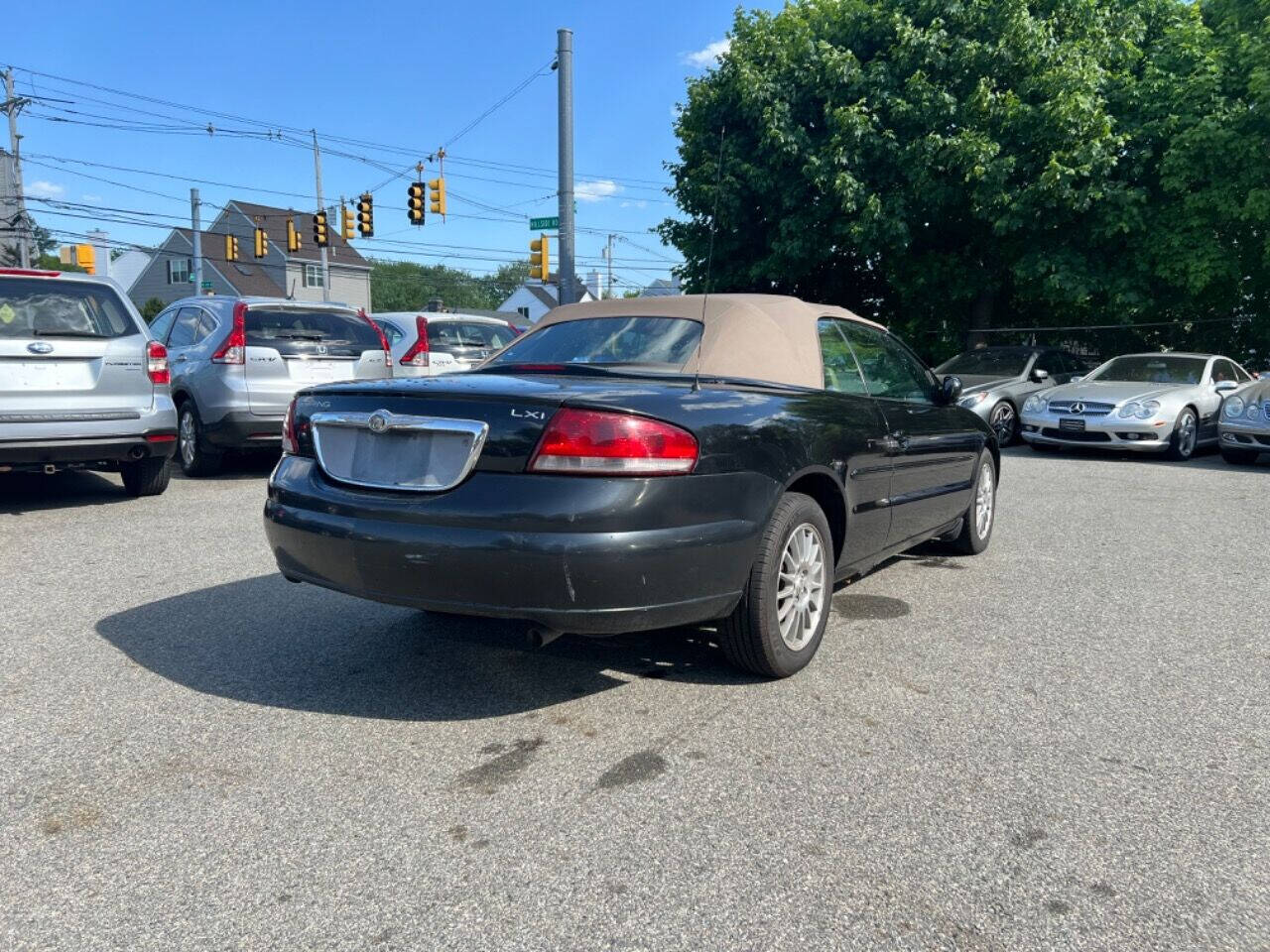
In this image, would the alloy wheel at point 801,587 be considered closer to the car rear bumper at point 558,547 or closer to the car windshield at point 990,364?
the car rear bumper at point 558,547

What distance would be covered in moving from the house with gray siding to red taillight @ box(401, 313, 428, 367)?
1845 inches

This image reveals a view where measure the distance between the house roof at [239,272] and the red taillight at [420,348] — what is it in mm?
48542

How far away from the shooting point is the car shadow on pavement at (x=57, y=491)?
778cm

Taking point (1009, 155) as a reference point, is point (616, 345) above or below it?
below

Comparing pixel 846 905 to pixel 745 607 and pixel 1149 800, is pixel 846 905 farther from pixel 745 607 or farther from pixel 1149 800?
pixel 745 607

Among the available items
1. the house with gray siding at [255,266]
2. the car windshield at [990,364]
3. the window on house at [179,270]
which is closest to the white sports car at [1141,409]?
the car windshield at [990,364]

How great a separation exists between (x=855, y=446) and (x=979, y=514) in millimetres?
2355

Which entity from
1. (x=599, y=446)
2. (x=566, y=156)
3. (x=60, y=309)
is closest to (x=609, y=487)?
(x=599, y=446)

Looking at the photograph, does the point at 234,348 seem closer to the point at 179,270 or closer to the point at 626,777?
the point at 626,777

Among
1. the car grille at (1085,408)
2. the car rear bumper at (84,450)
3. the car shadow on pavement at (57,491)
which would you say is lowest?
the car shadow on pavement at (57,491)

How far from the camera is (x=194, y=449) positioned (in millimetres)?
Result: 9422

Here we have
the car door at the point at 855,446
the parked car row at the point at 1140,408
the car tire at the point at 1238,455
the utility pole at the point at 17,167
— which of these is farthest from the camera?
the utility pole at the point at 17,167

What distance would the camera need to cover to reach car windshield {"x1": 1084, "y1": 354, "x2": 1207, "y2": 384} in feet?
43.6

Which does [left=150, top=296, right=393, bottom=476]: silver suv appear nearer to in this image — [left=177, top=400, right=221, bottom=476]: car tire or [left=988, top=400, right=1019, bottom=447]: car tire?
[left=177, top=400, right=221, bottom=476]: car tire
